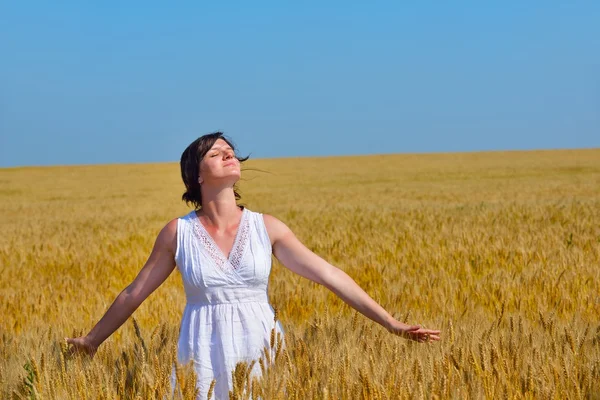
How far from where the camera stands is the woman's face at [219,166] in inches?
112

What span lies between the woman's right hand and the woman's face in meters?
0.89

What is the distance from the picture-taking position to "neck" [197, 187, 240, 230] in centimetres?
291

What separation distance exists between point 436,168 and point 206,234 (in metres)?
40.2

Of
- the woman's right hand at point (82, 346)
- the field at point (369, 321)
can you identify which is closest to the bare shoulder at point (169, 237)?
the field at point (369, 321)

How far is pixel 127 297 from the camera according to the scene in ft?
9.98

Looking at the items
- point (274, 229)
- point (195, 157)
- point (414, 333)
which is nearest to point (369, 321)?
point (414, 333)

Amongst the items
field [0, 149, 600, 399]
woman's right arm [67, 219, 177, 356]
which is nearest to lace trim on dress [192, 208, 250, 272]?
woman's right arm [67, 219, 177, 356]

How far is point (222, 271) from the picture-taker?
284 cm

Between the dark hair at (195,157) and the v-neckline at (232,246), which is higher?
the dark hair at (195,157)

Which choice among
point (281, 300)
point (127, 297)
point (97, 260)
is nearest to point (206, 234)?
point (127, 297)

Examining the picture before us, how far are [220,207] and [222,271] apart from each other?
0.88ft

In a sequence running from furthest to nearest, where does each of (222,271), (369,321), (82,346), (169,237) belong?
(369,321), (82,346), (169,237), (222,271)

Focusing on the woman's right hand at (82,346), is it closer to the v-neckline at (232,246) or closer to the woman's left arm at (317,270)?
the v-neckline at (232,246)

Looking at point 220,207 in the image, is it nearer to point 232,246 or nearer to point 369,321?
point 232,246
